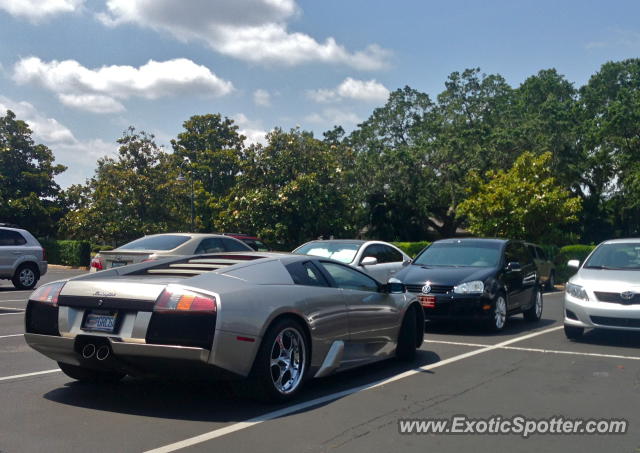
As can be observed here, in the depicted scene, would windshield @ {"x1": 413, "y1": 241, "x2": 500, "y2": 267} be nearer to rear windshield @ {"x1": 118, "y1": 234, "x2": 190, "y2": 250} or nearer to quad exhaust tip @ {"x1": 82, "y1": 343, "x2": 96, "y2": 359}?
rear windshield @ {"x1": 118, "y1": 234, "x2": 190, "y2": 250}

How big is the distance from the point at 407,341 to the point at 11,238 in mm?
14359

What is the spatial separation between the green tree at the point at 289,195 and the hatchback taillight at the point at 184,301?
30.4 metres

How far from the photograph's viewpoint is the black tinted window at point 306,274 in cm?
682

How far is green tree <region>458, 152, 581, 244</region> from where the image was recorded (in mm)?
29469

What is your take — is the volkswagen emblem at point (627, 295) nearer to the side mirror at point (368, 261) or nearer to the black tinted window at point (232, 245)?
the side mirror at point (368, 261)

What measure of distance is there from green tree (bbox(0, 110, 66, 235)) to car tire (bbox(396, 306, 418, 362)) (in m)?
41.4

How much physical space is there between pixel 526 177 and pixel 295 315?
87.8ft

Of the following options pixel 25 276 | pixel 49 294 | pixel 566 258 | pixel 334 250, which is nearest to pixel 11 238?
pixel 25 276

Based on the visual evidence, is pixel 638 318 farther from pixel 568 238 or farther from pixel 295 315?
pixel 568 238

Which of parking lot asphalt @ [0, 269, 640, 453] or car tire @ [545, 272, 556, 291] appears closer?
parking lot asphalt @ [0, 269, 640, 453]

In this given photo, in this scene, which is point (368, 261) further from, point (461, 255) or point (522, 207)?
point (522, 207)

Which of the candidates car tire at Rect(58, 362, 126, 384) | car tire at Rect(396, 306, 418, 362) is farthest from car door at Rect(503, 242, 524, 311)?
car tire at Rect(58, 362, 126, 384)

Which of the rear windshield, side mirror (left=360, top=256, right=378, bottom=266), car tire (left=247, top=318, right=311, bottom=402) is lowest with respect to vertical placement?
car tire (left=247, top=318, right=311, bottom=402)

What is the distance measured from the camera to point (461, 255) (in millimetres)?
12672
